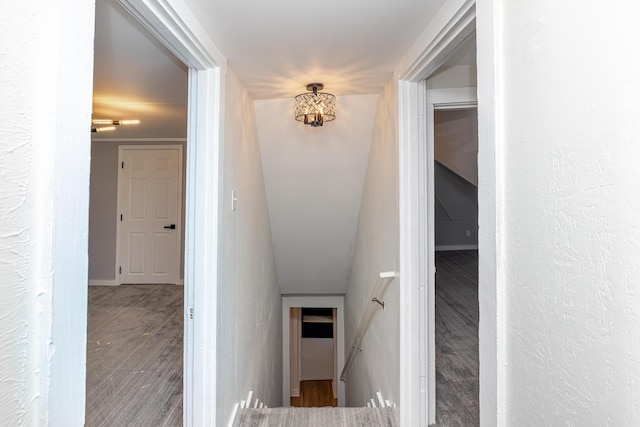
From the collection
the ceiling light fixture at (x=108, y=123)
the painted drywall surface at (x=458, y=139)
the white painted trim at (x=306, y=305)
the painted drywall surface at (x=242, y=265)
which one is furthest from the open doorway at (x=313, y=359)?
the ceiling light fixture at (x=108, y=123)

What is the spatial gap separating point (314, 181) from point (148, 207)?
9.80ft

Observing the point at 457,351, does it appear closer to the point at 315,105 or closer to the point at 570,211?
the point at 315,105

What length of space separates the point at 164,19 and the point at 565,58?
1.16m

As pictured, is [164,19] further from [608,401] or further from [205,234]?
[608,401]

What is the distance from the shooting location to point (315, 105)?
222cm

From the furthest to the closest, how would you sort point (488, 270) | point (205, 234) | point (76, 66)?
1. point (205, 234)
2. point (488, 270)
3. point (76, 66)

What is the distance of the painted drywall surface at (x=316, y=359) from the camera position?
262 inches

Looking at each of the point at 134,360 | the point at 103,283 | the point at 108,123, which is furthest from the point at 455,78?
the point at 103,283

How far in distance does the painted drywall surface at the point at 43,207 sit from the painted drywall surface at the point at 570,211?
0.99 metres

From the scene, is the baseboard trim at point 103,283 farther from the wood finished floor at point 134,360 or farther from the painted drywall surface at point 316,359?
the painted drywall surface at point 316,359

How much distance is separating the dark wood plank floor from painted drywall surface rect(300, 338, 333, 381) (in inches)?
114

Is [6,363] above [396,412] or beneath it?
above

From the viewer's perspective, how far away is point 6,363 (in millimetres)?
560

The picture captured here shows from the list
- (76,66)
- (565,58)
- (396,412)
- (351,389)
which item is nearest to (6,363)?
(76,66)
